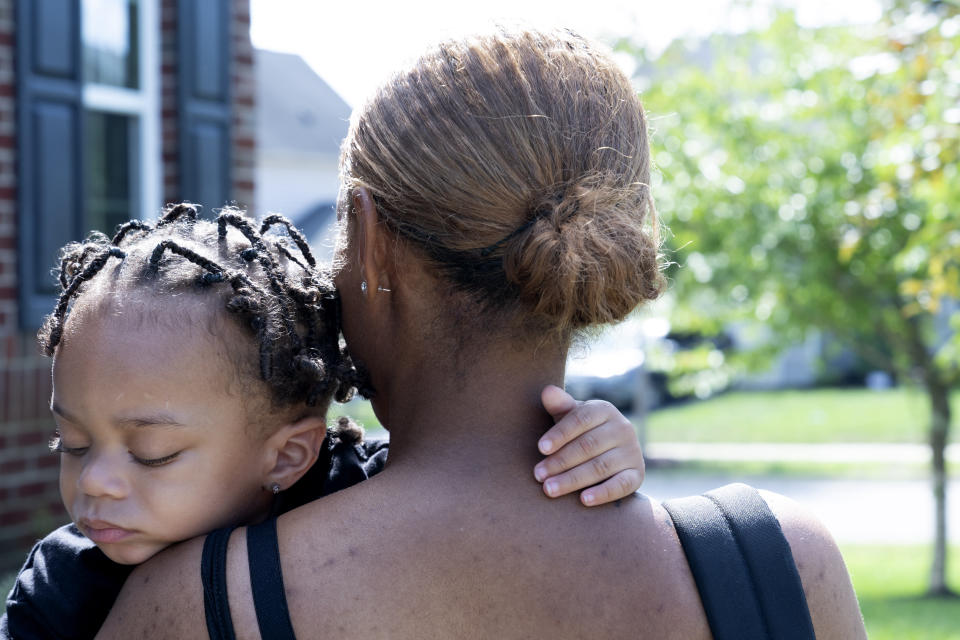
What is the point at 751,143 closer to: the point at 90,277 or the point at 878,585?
the point at 878,585

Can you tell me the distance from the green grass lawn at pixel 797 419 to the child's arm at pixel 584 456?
13.8 m

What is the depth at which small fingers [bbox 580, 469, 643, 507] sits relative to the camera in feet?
4.96

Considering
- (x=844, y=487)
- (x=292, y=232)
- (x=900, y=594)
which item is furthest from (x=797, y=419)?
(x=292, y=232)

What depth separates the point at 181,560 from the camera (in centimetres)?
142

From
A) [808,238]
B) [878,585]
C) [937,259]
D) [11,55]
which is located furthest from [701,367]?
[11,55]

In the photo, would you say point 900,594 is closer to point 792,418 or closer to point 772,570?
point 772,570

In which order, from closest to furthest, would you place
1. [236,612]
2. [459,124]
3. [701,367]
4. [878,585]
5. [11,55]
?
[236,612] → [459,124] → [11,55] → [878,585] → [701,367]

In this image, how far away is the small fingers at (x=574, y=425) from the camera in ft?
4.99

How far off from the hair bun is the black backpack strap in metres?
0.31

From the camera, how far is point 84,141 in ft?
16.3

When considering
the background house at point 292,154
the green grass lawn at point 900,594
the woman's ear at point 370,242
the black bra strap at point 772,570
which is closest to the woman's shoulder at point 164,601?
the woman's ear at point 370,242

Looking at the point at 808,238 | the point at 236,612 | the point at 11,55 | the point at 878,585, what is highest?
the point at 11,55

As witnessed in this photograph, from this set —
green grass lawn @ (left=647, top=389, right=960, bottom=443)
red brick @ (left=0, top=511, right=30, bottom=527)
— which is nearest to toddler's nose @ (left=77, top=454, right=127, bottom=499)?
red brick @ (left=0, top=511, right=30, bottom=527)

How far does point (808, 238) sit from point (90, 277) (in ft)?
24.2
